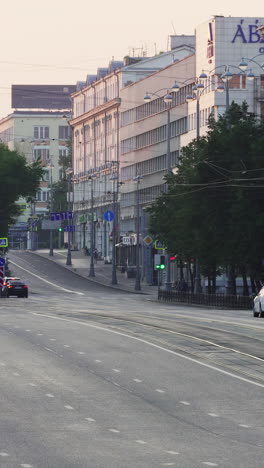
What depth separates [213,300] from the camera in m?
78.2

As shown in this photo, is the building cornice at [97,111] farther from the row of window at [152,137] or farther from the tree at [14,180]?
the tree at [14,180]

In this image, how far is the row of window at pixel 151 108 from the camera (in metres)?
131

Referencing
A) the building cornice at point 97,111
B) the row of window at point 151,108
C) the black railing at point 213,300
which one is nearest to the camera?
the black railing at point 213,300

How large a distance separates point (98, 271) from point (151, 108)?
19.4m

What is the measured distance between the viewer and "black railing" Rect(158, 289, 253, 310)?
74.3 metres

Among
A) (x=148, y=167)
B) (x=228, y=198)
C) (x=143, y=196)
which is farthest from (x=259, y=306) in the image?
(x=143, y=196)

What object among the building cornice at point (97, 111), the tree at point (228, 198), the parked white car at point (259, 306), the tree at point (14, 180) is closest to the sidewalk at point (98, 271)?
the tree at point (14, 180)

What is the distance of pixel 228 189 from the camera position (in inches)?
2891

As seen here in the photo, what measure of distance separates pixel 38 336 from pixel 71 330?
2764 millimetres

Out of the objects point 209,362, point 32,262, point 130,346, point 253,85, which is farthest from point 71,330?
point 32,262

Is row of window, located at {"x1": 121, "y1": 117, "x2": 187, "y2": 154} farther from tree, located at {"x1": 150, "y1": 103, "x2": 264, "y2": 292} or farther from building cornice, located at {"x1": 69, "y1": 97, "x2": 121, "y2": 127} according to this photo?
tree, located at {"x1": 150, "y1": 103, "x2": 264, "y2": 292}

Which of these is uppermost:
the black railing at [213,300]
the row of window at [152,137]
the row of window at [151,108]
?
the row of window at [151,108]

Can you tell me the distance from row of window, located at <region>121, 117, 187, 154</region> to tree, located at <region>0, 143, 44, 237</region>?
3463cm

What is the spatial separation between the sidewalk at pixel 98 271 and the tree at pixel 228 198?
75.7 ft
